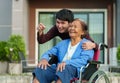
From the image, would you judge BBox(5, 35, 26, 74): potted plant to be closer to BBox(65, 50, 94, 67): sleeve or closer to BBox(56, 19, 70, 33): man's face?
BBox(56, 19, 70, 33): man's face

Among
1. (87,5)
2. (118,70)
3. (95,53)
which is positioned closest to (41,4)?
(87,5)

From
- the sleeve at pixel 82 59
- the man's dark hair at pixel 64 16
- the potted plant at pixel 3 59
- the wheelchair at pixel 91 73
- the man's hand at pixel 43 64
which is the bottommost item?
the potted plant at pixel 3 59

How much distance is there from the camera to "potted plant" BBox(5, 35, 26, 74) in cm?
1106

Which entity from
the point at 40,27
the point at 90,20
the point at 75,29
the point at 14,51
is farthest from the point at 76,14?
the point at 75,29

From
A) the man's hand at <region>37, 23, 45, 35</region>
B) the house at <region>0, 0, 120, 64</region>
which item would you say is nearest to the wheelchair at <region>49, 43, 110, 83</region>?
the man's hand at <region>37, 23, 45, 35</region>

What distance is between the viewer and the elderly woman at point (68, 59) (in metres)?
4.59

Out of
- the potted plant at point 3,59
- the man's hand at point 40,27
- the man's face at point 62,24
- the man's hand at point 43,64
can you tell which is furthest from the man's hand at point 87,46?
the potted plant at point 3,59

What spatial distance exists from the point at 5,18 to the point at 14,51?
3.82 m

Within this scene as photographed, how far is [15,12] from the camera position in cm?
1366

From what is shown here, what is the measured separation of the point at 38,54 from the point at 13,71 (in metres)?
4.76

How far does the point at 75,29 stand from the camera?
488 cm

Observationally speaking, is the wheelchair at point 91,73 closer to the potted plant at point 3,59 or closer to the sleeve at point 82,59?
the sleeve at point 82,59

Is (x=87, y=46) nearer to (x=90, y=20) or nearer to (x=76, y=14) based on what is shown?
(x=76, y=14)

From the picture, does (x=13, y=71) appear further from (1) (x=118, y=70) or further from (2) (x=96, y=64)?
(2) (x=96, y=64)
